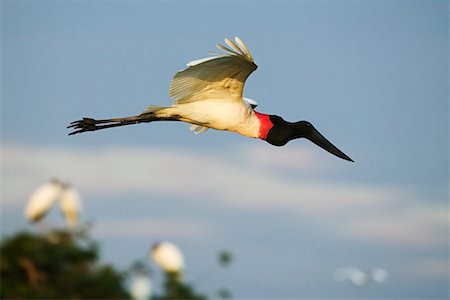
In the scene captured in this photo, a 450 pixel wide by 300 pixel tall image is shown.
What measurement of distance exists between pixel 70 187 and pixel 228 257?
163 inches

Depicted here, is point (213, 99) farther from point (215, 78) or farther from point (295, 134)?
point (295, 134)

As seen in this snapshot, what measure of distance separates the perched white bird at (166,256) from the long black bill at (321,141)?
4.79m

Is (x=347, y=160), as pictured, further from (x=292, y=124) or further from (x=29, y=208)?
(x=29, y=208)

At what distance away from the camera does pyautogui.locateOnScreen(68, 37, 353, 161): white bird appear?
10633 mm

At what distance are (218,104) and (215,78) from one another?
32cm

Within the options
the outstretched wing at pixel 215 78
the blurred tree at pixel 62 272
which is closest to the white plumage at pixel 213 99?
the outstretched wing at pixel 215 78

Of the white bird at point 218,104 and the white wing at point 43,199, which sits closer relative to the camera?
the white bird at point 218,104

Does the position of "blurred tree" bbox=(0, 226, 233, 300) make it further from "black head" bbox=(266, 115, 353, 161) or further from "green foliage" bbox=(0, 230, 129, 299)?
"black head" bbox=(266, 115, 353, 161)

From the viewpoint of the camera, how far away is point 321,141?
1227 cm

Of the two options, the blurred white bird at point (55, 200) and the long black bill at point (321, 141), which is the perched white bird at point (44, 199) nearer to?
the blurred white bird at point (55, 200)

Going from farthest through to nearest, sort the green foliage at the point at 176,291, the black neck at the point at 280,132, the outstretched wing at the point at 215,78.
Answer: the green foliage at the point at 176,291 → the black neck at the point at 280,132 → the outstretched wing at the point at 215,78

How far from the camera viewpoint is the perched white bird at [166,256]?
1678cm

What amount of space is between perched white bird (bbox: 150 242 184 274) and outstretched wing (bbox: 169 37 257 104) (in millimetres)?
5772

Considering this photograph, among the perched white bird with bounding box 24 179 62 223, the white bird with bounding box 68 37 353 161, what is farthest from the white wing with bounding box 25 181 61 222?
the white bird with bounding box 68 37 353 161
